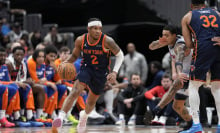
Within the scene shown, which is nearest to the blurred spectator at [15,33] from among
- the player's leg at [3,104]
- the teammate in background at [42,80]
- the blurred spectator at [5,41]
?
the blurred spectator at [5,41]

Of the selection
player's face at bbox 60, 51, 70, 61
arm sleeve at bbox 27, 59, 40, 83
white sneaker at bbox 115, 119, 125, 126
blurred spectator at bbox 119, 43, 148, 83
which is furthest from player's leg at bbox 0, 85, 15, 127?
blurred spectator at bbox 119, 43, 148, 83

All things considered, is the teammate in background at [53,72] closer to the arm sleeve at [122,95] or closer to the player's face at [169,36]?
the arm sleeve at [122,95]

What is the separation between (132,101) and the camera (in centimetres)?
1284

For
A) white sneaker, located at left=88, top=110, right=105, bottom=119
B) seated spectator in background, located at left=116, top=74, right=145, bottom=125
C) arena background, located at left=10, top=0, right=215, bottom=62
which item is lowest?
white sneaker, located at left=88, top=110, right=105, bottom=119

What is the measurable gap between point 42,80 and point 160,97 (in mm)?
3047

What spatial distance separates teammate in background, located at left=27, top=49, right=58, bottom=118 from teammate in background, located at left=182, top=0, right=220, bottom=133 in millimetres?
5078

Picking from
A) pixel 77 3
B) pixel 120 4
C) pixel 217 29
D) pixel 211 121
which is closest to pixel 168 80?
pixel 211 121

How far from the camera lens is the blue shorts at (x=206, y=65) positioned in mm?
7250

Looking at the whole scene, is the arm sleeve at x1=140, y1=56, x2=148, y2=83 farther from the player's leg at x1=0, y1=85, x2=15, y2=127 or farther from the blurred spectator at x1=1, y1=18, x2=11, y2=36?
the player's leg at x1=0, y1=85, x2=15, y2=127

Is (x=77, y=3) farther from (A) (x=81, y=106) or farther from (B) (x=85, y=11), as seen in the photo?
(A) (x=81, y=106)

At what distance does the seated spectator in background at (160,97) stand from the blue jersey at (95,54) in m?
3.71

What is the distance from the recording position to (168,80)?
12484mm

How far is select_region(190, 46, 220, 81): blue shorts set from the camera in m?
7.25

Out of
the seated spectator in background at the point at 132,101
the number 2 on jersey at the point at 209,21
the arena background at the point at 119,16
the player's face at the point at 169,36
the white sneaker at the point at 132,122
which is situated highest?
the arena background at the point at 119,16
